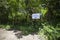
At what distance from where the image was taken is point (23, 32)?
8367 millimetres

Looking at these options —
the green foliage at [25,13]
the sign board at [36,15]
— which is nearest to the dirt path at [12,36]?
the green foliage at [25,13]

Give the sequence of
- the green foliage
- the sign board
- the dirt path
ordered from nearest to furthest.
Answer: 1. the dirt path
2. the sign board
3. the green foliage

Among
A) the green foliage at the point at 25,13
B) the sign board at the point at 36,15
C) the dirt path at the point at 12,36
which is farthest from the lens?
the green foliage at the point at 25,13

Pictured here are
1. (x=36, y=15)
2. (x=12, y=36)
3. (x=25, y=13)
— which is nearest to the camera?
(x=12, y=36)

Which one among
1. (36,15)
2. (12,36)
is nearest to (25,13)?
(36,15)

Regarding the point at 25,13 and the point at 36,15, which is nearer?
the point at 36,15

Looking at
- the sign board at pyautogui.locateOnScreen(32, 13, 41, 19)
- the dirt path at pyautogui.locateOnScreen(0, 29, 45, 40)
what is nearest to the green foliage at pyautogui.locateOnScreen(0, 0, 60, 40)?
the sign board at pyautogui.locateOnScreen(32, 13, 41, 19)

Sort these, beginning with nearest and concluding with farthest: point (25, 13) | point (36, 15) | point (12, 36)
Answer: point (12, 36) → point (36, 15) → point (25, 13)

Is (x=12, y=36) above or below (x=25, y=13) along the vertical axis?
below

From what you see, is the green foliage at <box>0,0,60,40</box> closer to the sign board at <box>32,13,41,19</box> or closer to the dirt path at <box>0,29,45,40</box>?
the sign board at <box>32,13,41,19</box>

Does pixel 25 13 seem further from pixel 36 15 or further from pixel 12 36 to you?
pixel 12 36

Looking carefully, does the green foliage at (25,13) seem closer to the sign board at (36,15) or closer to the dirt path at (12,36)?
the sign board at (36,15)

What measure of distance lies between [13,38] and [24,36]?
0.51m

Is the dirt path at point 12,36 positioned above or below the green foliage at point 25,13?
below
